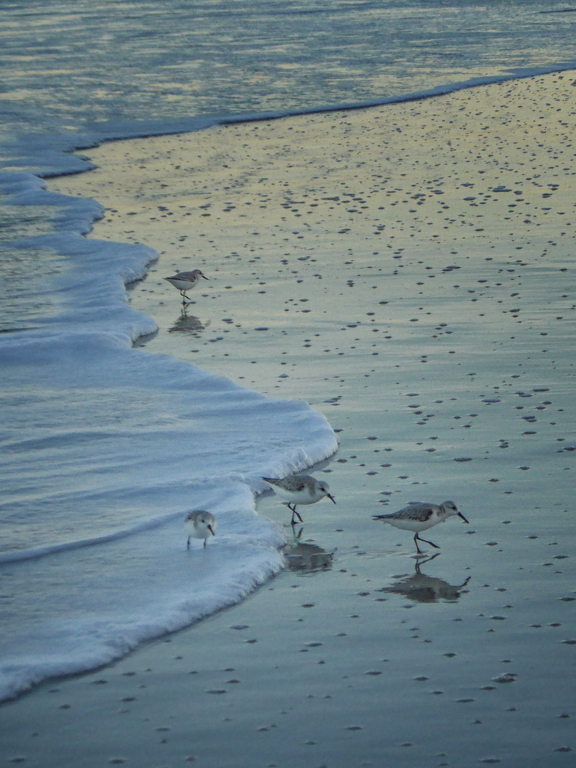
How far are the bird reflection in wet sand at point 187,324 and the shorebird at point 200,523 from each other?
210 inches

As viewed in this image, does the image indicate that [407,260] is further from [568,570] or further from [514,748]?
[514,748]

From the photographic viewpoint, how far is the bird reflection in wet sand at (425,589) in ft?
22.5

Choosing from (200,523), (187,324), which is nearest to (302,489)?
(200,523)

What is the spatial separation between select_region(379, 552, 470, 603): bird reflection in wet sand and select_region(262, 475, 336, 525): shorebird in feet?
2.88

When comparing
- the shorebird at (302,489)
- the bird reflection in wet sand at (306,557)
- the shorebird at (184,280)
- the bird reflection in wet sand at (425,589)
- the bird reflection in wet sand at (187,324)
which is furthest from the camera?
the shorebird at (184,280)

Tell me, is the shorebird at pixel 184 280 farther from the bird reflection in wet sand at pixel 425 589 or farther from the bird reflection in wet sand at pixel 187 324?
the bird reflection in wet sand at pixel 425 589

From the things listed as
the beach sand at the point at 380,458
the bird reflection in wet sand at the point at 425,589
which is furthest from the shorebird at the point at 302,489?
the bird reflection in wet sand at the point at 425,589

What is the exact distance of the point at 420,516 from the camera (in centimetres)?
722

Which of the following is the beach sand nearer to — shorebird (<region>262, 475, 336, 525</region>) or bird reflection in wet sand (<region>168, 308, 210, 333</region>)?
bird reflection in wet sand (<region>168, 308, 210, 333</region>)

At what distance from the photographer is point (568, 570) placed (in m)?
7.05

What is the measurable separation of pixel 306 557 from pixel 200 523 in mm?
779

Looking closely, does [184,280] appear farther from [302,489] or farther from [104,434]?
[302,489]

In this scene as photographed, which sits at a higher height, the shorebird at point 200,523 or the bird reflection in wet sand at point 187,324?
the shorebird at point 200,523

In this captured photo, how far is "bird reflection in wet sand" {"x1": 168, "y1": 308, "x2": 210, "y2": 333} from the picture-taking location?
41.5 feet
